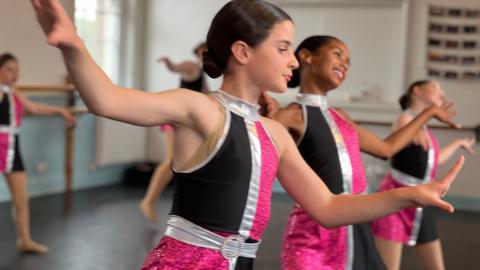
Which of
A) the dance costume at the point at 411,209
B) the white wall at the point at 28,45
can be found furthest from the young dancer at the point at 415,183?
the white wall at the point at 28,45

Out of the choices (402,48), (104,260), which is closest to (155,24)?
(402,48)

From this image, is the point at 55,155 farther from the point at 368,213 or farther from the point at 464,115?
the point at 368,213

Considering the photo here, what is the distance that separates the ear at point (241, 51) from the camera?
1469mm

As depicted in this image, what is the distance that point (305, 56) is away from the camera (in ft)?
7.98

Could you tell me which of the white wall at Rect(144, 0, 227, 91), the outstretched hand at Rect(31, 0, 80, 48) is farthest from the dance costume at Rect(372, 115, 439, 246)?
the white wall at Rect(144, 0, 227, 91)

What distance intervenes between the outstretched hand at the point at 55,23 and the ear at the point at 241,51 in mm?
459

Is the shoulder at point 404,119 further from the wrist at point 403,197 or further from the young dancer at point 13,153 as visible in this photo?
the wrist at point 403,197

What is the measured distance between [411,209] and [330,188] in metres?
1.07

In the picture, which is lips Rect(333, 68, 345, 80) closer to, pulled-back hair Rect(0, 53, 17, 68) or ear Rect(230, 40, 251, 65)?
ear Rect(230, 40, 251, 65)

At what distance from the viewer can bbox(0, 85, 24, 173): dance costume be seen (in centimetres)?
418

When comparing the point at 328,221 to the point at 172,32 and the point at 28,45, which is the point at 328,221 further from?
the point at 172,32

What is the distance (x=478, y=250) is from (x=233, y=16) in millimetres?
3896

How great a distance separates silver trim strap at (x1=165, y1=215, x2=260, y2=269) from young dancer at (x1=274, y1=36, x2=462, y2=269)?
0.82 meters

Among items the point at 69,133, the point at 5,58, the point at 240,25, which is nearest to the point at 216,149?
the point at 240,25
